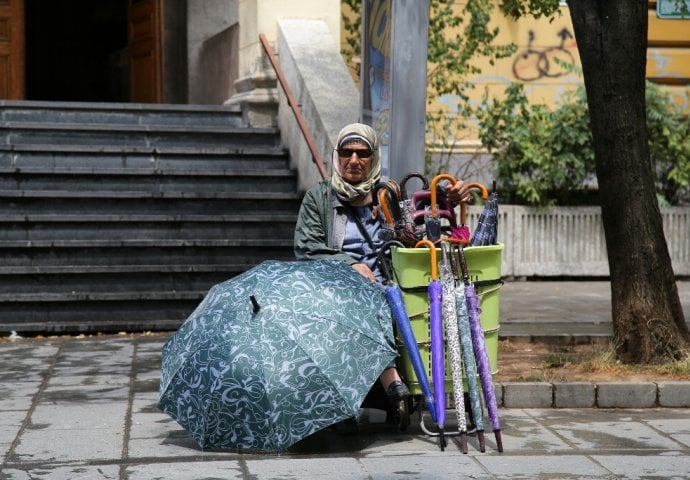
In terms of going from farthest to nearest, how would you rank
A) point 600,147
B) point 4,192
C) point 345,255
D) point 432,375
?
point 4,192 < point 600,147 < point 345,255 < point 432,375

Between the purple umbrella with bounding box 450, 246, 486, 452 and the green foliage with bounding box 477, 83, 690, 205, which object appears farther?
the green foliage with bounding box 477, 83, 690, 205

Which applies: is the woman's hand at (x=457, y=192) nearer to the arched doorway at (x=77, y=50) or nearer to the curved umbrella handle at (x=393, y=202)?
the curved umbrella handle at (x=393, y=202)

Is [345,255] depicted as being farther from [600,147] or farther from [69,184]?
[69,184]

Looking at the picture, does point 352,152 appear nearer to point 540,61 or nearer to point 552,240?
point 552,240

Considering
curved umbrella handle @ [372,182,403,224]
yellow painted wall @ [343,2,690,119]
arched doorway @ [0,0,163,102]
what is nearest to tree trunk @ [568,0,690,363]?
curved umbrella handle @ [372,182,403,224]

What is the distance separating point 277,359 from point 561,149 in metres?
9.13

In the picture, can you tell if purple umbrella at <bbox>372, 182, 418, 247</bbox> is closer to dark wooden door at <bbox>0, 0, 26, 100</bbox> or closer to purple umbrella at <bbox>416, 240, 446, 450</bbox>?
purple umbrella at <bbox>416, 240, 446, 450</bbox>

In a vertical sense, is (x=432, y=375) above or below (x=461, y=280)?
below

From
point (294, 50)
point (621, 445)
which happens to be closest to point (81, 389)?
point (621, 445)

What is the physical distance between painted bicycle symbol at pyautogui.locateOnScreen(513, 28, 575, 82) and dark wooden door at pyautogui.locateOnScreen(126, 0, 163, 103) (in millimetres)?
5313

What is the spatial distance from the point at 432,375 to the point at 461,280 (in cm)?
49

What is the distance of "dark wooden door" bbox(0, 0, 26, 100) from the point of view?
618 inches

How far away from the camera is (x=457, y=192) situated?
6.80 meters

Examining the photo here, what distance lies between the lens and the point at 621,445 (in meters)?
6.78
